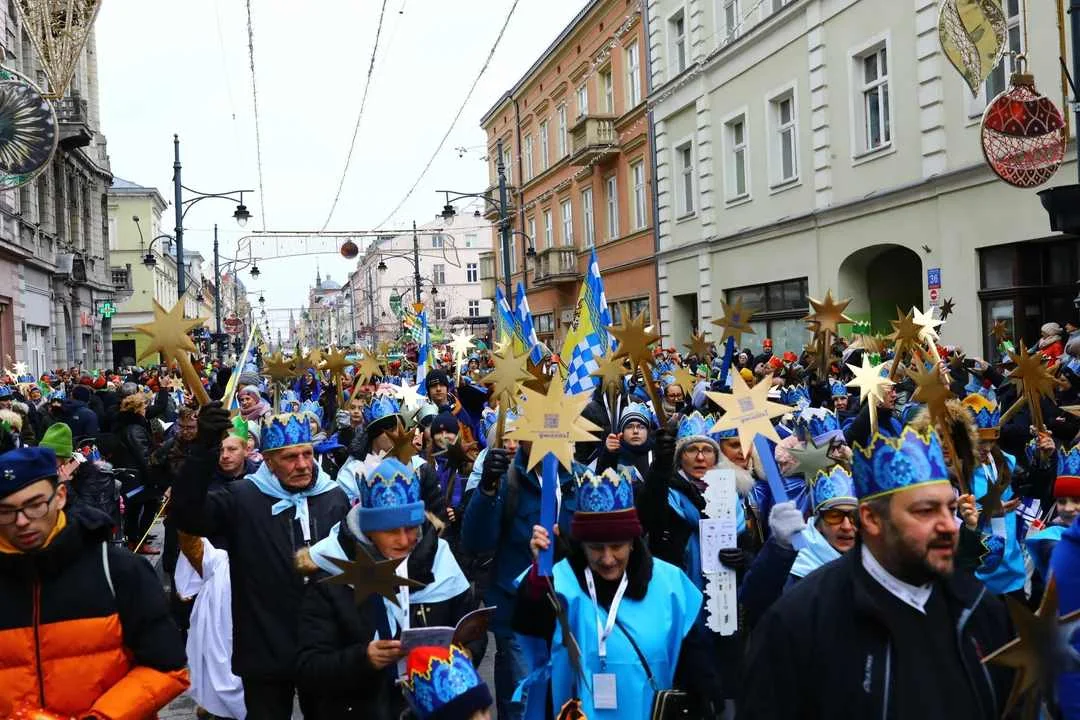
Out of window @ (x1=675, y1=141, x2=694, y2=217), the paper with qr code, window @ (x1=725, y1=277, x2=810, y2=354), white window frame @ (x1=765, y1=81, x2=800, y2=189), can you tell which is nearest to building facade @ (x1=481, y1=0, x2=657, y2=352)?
window @ (x1=675, y1=141, x2=694, y2=217)

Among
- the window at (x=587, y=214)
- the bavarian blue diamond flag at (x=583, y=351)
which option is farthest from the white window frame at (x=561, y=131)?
the bavarian blue diamond flag at (x=583, y=351)

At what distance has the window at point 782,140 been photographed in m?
23.0

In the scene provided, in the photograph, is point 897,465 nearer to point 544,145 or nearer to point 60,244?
point 60,244

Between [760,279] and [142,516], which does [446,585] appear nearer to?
[142,516]

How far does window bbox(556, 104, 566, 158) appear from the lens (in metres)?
38.6

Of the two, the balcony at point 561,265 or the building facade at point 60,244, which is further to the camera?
the balcony at point 561,265

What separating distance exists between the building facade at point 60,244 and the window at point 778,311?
636 inches

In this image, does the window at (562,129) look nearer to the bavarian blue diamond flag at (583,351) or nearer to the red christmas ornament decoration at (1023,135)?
the red christmas ornament decoration at (1023,135)

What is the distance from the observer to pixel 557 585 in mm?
4023

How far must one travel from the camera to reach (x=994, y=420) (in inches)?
313

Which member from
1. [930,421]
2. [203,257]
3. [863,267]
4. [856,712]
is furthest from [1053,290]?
[203,257]

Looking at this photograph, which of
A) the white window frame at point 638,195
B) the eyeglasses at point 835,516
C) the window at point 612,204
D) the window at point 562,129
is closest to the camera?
the eyeglasses at point 835,516

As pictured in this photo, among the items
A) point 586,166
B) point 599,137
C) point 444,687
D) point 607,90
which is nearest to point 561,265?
point 586,166

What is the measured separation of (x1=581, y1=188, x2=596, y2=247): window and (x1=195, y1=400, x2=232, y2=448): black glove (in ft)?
105
